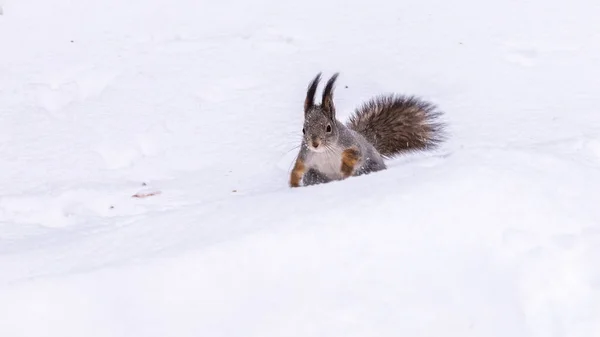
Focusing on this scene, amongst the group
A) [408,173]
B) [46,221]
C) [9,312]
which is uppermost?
[408,173]

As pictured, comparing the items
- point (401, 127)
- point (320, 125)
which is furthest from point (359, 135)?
point (320, 125)

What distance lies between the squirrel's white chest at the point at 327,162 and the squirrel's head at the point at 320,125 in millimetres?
44

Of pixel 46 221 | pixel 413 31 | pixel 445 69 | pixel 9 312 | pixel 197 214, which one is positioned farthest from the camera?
pixel 413 31

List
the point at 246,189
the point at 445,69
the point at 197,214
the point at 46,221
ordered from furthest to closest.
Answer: the point at 445,69 → the point at 246,189 → the point at 46,221 → the point at 197,214

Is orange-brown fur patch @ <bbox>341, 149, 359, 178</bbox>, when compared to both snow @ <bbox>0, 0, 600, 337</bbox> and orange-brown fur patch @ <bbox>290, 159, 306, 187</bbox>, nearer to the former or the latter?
orange-brown fur patch @ <bbox>290, 159, 306, 187</bbox>

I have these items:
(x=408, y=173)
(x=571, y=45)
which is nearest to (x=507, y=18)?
(x=571, y=45)

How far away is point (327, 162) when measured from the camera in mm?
4184

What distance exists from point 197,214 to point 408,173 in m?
0.72

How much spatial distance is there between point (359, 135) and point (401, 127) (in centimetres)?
22

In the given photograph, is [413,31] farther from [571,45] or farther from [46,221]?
[46,221]

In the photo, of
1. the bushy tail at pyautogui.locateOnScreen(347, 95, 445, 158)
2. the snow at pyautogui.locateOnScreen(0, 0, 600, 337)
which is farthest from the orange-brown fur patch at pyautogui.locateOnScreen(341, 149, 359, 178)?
the bushy tail at pyautogui.locateOnScreen(347, 95, 445, 158)

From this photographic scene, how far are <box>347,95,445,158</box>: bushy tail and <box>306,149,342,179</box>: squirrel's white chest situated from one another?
1.36 feet

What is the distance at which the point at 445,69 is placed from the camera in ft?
17.8

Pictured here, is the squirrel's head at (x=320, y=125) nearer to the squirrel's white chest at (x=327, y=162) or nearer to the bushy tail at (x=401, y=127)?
the squirrel's white chest at (x=327, y=162)
